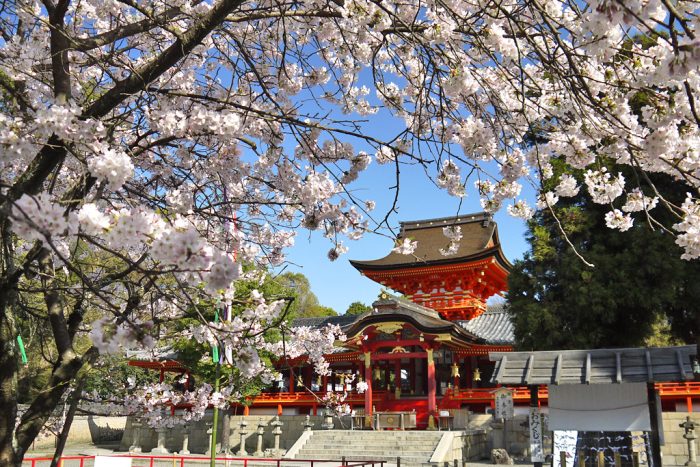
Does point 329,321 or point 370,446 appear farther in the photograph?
point 329,321

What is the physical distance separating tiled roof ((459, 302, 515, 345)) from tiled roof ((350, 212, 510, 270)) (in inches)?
89.8

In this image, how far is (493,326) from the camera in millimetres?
23000

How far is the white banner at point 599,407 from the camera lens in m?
8.67

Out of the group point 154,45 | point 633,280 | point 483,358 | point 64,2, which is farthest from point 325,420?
point 64,2

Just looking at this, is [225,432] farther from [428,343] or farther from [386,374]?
[428,343]

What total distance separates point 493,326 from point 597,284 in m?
9.17

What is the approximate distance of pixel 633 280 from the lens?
14.0 meters

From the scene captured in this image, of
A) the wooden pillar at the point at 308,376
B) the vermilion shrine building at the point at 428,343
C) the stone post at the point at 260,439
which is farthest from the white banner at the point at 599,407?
the wooden pillar at the point at 308,376

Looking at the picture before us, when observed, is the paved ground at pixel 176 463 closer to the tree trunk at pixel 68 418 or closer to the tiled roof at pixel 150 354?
the tiled roof at pixel 150 354

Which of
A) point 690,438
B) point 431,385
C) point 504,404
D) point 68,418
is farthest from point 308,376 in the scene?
point 68,418

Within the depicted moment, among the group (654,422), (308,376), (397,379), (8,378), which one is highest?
(308,376)

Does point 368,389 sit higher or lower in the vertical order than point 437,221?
lower

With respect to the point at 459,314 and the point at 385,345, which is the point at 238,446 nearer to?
the point at 385,345

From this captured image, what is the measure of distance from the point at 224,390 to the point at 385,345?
1220 centimetres
